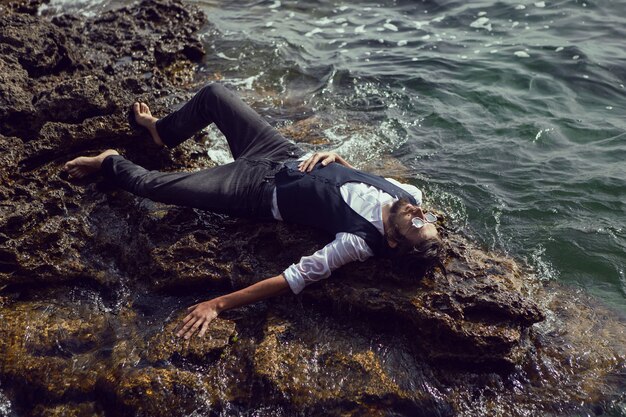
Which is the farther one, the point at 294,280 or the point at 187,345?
the point at 294,280

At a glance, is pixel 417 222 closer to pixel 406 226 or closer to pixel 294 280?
pixel 406 226

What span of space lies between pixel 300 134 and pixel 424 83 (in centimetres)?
302

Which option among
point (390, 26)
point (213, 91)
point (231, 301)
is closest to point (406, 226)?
point (231, 301)

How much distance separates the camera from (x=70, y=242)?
6.13 m

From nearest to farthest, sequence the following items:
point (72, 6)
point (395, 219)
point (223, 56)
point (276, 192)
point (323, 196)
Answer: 1. point (395, 219)
2. point (323, 196)
3. point (276, 192)
4. point (223, 56)
5. point (72, 6)

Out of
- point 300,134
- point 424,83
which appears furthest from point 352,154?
point 424,83

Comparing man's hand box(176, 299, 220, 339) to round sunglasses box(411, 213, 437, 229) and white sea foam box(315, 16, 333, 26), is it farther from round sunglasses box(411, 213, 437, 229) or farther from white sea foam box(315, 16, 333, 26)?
white sea foam box(315, 16, 333, 26)

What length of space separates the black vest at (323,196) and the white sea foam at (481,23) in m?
8.81

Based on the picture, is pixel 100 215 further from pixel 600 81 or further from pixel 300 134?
pixel 600 81

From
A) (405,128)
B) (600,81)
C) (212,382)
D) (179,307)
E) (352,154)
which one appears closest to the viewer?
(212,382)

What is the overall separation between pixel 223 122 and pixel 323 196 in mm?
1752

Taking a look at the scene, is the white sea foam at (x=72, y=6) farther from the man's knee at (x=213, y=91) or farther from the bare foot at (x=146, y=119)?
the man's knee at (x=213, y=91)

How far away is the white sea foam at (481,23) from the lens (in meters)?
13.7

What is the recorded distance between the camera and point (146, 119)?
7.05 m
